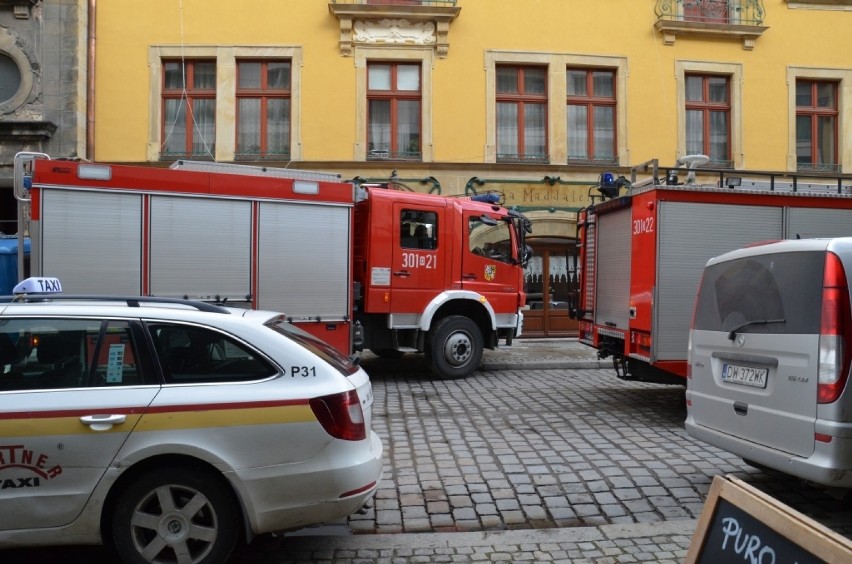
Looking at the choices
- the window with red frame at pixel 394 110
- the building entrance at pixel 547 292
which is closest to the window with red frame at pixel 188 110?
the window with red frame at pixel 394 110

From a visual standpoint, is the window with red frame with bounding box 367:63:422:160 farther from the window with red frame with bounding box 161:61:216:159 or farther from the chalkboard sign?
the chalkboard sign

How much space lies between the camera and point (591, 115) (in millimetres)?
17094

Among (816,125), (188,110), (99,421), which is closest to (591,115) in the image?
(816,125)

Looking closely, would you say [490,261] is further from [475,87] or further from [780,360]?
[780,360]

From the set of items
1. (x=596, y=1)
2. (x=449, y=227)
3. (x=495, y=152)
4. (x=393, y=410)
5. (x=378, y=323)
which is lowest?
(x=393, y=410)

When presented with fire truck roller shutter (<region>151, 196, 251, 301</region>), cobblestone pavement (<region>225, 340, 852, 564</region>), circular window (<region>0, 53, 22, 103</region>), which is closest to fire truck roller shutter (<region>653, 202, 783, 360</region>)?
cobblestone pavement (<region>225, 340, 852, 564</region>)

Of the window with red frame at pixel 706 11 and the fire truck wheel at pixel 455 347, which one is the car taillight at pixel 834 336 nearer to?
the fire truck wheel at pixel 455 347

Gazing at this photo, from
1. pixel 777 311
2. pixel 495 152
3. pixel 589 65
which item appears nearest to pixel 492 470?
pixel 777 311

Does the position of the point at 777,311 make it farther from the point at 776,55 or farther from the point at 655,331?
the point at 776,55

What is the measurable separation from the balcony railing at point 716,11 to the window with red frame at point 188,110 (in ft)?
37.1

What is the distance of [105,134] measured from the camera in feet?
52.2

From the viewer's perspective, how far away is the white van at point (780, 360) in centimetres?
407

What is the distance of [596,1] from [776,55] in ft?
16.0

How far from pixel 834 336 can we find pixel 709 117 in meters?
14.9
